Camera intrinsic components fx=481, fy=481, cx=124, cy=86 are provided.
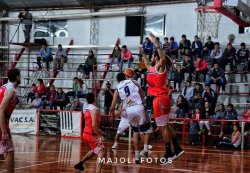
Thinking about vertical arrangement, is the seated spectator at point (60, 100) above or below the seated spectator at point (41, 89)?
below

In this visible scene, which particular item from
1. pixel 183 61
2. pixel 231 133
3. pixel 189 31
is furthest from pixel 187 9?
pixel 231 133

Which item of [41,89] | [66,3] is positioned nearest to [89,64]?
[41,89]

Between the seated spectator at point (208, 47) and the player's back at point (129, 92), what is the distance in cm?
1186

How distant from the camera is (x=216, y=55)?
2177 centimetres

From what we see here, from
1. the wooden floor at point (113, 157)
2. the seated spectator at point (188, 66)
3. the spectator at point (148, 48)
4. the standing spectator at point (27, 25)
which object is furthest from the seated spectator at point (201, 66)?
the standing spectator at point (27, 25)

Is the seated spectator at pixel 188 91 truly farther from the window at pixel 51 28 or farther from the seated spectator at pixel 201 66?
the window at pixel 51 28

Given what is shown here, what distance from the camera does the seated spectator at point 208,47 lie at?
22.2 m

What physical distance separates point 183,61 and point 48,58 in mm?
8534

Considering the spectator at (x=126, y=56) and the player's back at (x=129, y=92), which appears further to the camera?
the spectator at (x=126, y=56)

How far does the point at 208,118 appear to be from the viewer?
63.9 feet

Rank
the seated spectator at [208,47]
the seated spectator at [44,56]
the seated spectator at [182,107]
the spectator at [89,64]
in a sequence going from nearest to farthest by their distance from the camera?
the seated spectator at [182,107] < the seated spectator at [208,47] < the spectator at [89,64] < the seated spectator at [44,56]

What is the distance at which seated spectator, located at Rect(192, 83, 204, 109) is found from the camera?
19.9m

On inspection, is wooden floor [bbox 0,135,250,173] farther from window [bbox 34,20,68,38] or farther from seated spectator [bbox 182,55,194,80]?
window [bbox 34,20,68,38]

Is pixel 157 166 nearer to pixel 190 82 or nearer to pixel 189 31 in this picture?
pixel 190 82
